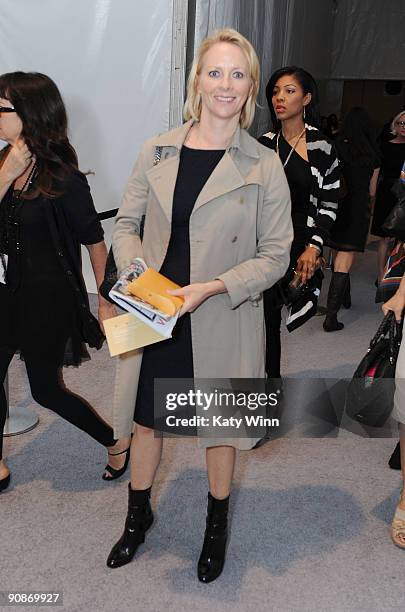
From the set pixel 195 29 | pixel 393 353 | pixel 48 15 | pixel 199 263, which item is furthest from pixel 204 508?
pixel 48 15

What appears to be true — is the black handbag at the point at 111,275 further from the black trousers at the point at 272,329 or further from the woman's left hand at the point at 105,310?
the black trousers at the point at 272,329

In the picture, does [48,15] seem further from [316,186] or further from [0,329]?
[0,329]

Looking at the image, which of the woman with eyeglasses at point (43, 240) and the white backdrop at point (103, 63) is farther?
the white backdrop at point (103, 63)

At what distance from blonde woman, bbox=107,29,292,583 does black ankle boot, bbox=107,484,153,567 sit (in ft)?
1.11

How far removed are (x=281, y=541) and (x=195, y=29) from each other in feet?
12.4

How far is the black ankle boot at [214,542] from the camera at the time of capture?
7.05 ft

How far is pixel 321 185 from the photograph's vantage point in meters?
2.99

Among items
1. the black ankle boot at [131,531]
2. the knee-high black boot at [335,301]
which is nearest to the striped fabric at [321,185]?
the black ankle boot at [131,531]

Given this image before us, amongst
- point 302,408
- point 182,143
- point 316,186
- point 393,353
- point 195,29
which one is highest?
point 195,29

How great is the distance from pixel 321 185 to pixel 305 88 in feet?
1.55

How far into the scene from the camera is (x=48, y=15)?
16.0ft

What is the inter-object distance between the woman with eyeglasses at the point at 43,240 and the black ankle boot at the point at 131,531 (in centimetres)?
47

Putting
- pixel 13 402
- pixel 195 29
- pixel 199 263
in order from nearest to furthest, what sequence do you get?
pixel 199 263
pixel 13 402
pixel 195 29

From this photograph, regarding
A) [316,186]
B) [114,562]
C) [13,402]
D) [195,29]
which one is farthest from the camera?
[195,29]
